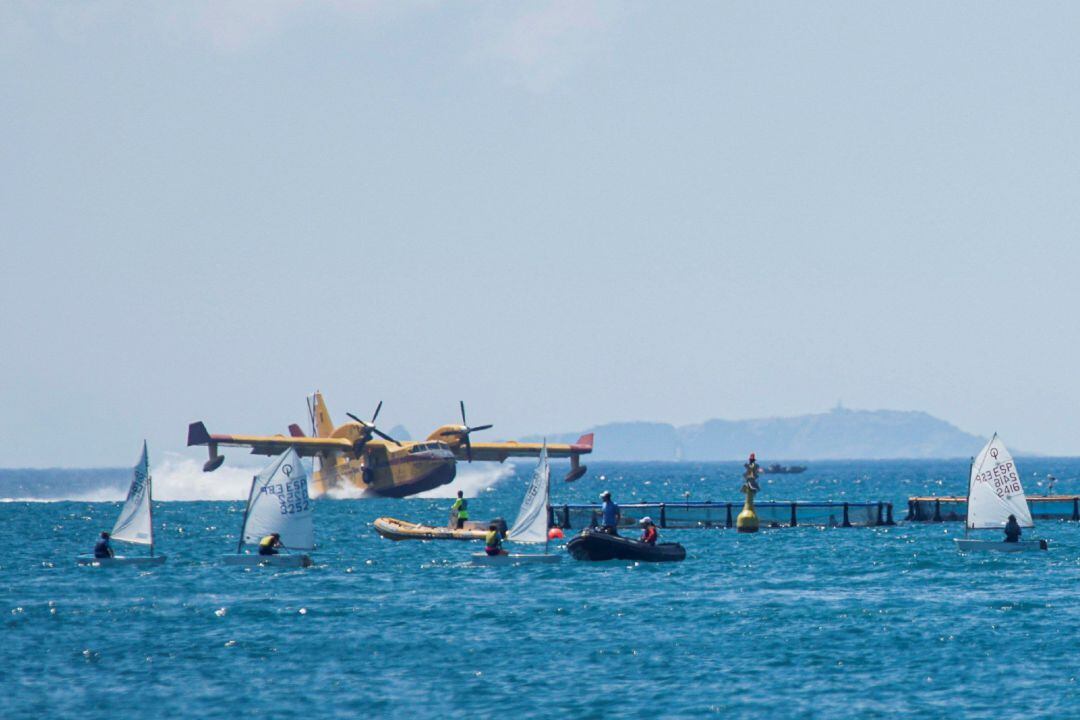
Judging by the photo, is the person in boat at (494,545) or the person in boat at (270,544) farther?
the person in boat at (494,545)

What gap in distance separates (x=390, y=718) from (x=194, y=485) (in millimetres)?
148732

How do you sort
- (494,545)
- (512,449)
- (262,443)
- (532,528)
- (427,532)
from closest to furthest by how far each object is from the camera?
(532,528), (494,545), (427,532), (262,443), (512,449)

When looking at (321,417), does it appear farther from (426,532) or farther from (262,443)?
(426,532)

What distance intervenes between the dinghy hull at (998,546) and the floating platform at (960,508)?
20.2m

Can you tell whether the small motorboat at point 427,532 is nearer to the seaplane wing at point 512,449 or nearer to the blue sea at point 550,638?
the blue sea at point 550,638

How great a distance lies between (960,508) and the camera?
273 ft

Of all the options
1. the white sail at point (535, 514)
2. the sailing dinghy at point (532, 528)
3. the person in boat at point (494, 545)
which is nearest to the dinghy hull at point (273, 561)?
the sailing dinghy at point (532, 528)

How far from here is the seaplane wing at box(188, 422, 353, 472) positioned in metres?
115

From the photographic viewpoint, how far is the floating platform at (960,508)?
3226 inches

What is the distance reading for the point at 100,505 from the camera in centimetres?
14300

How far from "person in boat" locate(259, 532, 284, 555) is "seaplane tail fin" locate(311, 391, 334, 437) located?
9349cm

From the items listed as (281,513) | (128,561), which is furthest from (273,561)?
(128,561)

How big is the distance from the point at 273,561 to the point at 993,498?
1111 inches

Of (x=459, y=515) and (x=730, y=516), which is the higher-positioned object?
(x=459, y=515)
